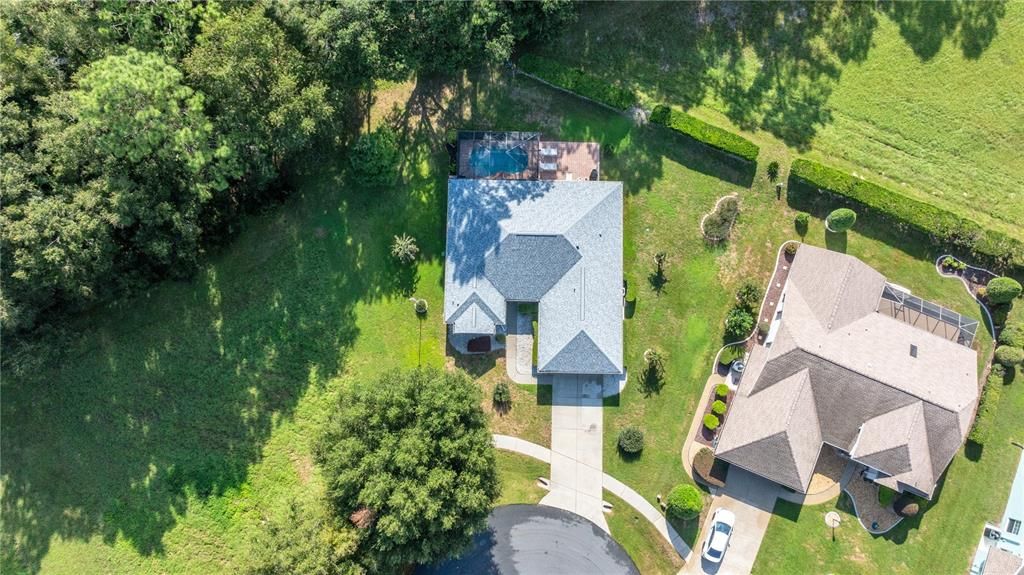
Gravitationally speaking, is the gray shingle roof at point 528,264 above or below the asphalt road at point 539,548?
above

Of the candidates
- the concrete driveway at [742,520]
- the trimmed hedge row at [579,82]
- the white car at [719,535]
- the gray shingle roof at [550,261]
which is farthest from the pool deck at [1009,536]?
the trimmed hedge row at [579,82]

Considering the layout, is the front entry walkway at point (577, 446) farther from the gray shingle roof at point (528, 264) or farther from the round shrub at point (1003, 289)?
the round shrub at point (1003, 289)

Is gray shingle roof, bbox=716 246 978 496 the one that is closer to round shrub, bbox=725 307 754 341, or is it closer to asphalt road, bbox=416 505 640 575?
round shrub, bbox=725 307 754 341

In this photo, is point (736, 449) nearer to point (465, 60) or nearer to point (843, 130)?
point (843, 130)

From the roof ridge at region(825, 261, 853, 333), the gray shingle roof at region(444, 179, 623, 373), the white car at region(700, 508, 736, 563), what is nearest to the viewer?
the roof ridge at region(825, 261, 853, 333)

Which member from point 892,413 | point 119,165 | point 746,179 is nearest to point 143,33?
point 119,165

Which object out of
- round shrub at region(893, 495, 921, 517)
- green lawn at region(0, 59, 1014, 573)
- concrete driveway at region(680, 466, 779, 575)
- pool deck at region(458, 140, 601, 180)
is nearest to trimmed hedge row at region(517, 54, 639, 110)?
green lawn at region(0, 59, 1014, 573)
